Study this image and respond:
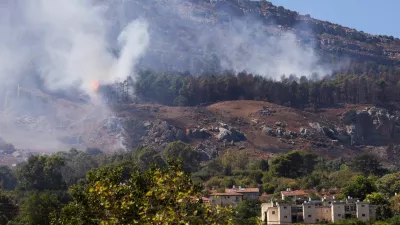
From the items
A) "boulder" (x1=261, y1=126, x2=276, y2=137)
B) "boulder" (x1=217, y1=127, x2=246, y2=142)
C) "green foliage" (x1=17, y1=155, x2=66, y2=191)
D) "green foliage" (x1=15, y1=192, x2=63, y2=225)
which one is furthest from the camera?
"boulder" (x1=261, y1=126, x2=276, y2=137)

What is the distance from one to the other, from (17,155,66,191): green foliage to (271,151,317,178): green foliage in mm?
26739

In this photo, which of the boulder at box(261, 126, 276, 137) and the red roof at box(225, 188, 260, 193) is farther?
the boulder at box(261, 126, 276, 137)

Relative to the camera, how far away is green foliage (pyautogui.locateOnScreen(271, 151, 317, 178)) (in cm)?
8681

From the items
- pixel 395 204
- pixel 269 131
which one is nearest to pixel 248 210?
pixel 395 204

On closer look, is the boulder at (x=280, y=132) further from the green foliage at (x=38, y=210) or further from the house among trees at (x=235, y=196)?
the green foliage at (x=38, y=210)

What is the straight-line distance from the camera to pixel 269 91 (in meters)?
135

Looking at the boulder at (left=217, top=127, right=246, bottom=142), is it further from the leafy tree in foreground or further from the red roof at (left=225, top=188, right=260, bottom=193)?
the leafy tree in foreground

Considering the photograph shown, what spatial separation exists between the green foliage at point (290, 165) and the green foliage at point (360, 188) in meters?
16.1

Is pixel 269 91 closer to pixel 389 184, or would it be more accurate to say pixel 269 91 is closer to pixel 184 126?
pixel 184 126

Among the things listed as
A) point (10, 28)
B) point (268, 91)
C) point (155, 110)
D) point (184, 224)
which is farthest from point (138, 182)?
point (10, 28)

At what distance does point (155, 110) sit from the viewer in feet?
420

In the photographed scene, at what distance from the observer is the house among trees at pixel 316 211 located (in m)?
62.2

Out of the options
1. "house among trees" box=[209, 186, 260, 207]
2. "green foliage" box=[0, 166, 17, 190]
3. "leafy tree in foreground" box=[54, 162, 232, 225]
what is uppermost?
"green foliage" box=[0, 166, 17, 190]

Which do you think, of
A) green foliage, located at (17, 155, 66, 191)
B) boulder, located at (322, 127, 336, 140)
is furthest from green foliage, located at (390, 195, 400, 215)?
boulder, located at (322, 127, 336, 140)
